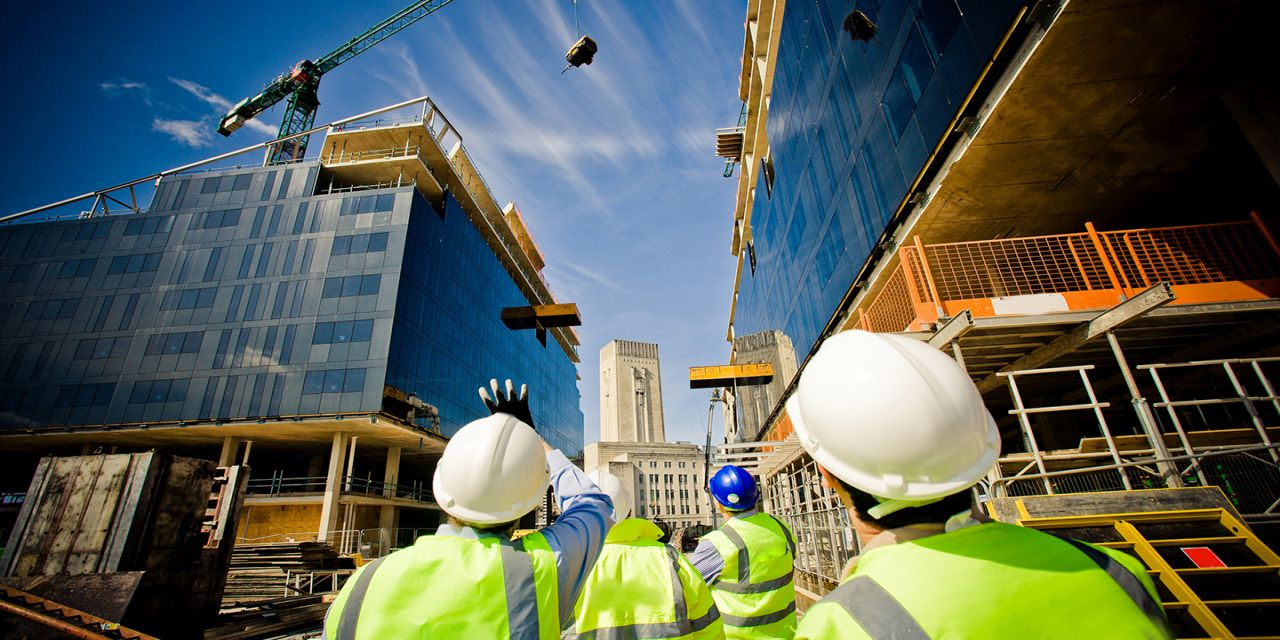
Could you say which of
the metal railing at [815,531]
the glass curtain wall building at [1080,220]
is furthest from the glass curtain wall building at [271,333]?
the glass curtain wall building at [1080,220]

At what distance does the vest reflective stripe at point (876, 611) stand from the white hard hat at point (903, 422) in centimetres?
26

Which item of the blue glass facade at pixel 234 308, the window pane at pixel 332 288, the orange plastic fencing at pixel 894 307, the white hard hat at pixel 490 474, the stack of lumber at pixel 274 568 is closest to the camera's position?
the white hard hat at pixel 490 474

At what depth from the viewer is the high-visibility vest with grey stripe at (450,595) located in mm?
1576

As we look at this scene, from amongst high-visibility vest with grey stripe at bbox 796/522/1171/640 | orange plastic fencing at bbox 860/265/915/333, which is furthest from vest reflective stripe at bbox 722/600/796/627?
orange plastic fencing at bbox 860/265/915/333

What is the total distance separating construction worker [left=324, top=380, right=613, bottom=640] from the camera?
1.59 m

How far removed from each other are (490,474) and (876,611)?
1.32 metres

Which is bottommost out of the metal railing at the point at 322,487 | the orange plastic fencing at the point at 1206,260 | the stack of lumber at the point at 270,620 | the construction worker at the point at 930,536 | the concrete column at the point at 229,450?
the stack of lumber at the point at 270,620

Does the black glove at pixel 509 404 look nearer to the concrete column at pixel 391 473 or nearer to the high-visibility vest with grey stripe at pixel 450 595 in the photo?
the high-visibility vest with grey stripe at pixel 450 595

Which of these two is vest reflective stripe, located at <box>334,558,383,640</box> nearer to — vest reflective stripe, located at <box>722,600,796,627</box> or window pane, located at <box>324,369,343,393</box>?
vest reflective stripe, located at <box>722,600,796,627</box>

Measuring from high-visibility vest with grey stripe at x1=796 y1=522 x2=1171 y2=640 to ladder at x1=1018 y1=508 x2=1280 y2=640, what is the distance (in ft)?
9.95

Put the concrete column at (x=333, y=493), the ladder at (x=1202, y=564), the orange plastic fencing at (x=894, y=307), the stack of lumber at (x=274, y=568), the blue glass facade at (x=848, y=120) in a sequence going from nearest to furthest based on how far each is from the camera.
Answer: the ladder at (x=1202, y=564) → the blue glass facade at (x=848, y=120) → the orange plastic fencing at (x=894, y=307) → the stack of lumber at (x=274, y=568) → the concrete column at (x=333, y=493)

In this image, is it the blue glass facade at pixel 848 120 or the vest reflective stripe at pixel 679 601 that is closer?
the vest reflective stripe at pixel 679 601

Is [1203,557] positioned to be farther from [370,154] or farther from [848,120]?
[370,154]

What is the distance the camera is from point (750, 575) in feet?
10.6
